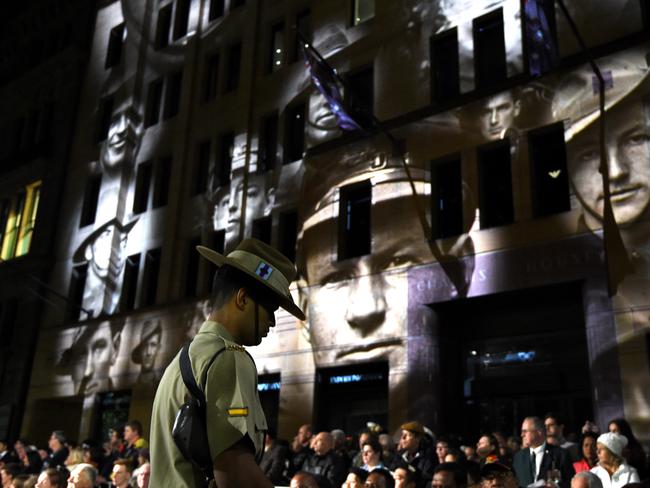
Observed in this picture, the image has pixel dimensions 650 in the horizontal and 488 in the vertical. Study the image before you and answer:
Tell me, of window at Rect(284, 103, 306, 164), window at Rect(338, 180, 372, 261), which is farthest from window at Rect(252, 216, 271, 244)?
window at Rect(338, 180, 372, 261)

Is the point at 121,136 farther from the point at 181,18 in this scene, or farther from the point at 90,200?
the point at 181,18

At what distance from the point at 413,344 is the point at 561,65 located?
6.85 m

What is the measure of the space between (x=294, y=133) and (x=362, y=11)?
402 centimetres

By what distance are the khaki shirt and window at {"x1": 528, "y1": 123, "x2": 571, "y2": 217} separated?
1385 centimetres

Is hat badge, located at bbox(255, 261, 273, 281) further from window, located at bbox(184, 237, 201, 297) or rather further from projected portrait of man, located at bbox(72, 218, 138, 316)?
projected portrait of man, located at bbox(72, 218, 138, 316)

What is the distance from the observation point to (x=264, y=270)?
116 inches

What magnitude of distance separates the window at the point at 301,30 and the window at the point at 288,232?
4.99 m

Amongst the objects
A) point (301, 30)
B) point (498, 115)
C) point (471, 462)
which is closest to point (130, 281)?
point (301, 30)

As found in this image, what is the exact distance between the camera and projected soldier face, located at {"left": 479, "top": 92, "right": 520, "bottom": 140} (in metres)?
16.5

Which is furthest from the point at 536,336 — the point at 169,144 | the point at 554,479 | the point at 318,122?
the point at 169,144

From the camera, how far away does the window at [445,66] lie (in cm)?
1848

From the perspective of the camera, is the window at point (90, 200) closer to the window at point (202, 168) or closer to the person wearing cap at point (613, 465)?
the window at point (202, 168)

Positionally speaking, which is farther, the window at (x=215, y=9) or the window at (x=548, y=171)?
the window at (x=215, y=9)

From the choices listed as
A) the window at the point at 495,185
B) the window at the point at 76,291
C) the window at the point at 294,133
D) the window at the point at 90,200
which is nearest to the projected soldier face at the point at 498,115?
the window at the point at 495,185
